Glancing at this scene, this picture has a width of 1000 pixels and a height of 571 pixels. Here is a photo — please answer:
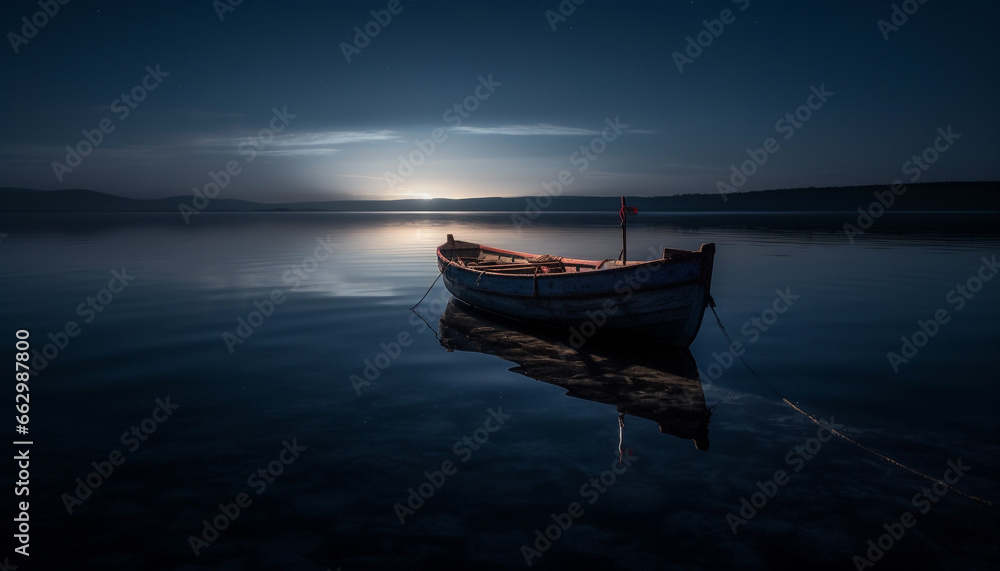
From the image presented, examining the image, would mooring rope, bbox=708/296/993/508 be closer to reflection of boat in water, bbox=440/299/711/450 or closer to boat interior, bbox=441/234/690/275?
reflection of boat in water, bbox=440/299/711/450

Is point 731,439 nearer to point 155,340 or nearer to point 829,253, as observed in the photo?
point 155,340

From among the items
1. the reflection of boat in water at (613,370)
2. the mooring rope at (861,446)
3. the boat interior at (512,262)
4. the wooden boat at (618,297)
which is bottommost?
the mooring rope at (861,446)

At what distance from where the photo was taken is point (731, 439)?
8.00 metres

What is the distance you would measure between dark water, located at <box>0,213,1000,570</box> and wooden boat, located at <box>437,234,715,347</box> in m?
1.03

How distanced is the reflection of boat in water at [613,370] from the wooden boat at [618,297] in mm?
470

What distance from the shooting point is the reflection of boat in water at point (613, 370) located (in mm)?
9047

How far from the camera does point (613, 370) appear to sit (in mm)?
11383

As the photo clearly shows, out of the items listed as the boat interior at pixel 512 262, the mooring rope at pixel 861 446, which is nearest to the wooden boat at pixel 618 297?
the boat interior at pixel 512 262

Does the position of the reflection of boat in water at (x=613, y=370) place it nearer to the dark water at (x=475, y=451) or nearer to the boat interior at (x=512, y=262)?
the dark water at (x=475, y=451)

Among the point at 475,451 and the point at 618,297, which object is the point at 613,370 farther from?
the point at 475,451

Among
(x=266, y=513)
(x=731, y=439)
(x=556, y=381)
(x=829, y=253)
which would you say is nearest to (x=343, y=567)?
(x=266, y=513)

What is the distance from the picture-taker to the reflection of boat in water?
29.7 ft

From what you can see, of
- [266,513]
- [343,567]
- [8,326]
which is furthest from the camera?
[8,326]

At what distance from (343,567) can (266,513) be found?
141cm
